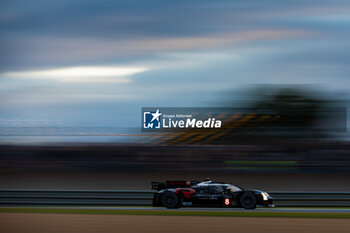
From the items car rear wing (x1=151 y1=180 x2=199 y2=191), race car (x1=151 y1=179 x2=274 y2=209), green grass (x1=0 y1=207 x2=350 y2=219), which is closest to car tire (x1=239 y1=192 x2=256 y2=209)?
race car (x1=151 y1=179 x2=274 y2=209)

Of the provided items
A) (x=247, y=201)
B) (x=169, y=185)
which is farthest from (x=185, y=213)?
(x=247, y=201)

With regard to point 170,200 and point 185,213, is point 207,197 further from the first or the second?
point 185,213

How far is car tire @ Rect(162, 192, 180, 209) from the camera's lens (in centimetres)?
1312

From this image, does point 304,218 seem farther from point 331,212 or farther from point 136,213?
point 136,213

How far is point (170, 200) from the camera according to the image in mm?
13133

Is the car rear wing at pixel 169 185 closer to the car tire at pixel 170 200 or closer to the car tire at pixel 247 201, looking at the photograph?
the car tire at pixel 170 200

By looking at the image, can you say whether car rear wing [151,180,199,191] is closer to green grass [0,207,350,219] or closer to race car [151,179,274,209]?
race car [151,179,274,209]

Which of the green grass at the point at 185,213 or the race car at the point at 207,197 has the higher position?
Result: the race car at the point at 207,197

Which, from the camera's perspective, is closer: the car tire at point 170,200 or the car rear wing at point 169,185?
the car tire at point 170,200

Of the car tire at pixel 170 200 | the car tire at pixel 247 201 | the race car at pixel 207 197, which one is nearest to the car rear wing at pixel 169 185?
the race car at pixel 207 197

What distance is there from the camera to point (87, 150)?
86.8 ft

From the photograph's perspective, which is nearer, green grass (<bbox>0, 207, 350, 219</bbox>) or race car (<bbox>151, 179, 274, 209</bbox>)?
green grass (<bbox>0, 207, 350, 219</bbox>)

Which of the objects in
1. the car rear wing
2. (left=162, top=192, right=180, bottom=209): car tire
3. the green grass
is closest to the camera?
the green grass

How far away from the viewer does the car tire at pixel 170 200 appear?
13117mm
